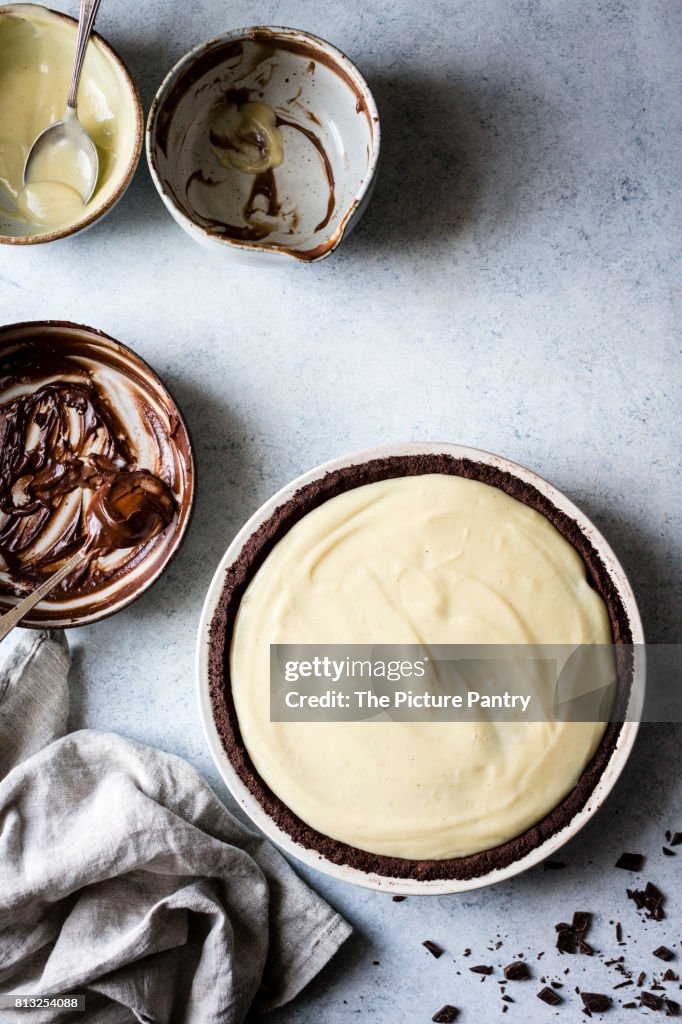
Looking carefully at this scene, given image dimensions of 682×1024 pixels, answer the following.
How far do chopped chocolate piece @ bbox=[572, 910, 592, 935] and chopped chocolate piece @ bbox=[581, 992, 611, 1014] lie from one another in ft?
0.55

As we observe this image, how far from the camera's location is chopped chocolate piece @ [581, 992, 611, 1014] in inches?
96.2

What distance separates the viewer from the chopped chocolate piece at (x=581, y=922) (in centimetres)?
249

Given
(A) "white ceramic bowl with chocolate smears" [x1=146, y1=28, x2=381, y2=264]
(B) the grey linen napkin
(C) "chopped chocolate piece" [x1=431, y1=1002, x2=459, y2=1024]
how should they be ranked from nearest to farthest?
(B) the grey linen napkin, (C) "chopped chocolate piece" [x1=431, y1=1002, x2=459, y2=1024], (A) "white ceramic bowl with chocolate smears" [x1=146, y1=28, x2=381, y2=264]

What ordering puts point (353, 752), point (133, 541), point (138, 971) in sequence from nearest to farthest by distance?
point (353, 752)
point (138, 971)
point (133, 541)

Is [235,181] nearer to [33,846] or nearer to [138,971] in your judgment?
[33,846]

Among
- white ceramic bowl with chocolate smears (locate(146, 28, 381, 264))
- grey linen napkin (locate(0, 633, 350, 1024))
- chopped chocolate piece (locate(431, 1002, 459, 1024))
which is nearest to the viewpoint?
grey linen napkin (locate(0, 633, 350, 1024))

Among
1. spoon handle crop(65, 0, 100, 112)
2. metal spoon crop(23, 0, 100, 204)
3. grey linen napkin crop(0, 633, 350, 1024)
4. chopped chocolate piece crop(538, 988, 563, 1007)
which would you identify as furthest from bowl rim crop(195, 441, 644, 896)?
spoon handle crop(65, 0, 100, 112)

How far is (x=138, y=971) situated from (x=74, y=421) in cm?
160

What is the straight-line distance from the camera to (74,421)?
105 inches

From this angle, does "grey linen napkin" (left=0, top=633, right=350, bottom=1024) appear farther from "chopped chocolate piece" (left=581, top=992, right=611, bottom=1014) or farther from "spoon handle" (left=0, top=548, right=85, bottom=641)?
"chopped chocolate piece" (left=581, top=992, right=611, bottom=1014)

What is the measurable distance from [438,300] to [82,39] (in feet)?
4.23

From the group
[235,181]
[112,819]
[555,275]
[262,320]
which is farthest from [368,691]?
[235,181]

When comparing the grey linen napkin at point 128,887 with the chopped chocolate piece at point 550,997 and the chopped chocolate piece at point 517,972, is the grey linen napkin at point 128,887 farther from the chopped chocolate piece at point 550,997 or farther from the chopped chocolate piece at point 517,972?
the chopped chocolate piece at point 550,997

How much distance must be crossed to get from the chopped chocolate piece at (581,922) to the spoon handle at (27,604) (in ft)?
5.85
